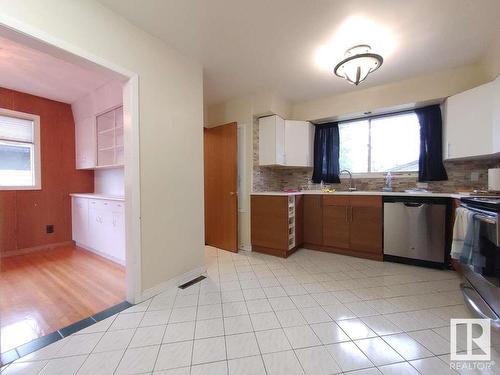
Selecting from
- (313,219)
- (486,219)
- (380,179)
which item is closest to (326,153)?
(380,179)

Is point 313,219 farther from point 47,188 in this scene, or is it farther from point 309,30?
point 47,188

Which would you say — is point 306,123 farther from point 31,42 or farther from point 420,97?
point 31,42

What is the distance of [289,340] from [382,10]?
262 cm

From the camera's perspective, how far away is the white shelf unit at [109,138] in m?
3.15

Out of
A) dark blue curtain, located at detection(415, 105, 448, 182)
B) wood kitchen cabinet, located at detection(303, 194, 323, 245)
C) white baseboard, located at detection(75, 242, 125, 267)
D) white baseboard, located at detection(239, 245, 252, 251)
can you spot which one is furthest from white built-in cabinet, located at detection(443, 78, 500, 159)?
white baseboard, located at detection(75, 242, 125, 267)

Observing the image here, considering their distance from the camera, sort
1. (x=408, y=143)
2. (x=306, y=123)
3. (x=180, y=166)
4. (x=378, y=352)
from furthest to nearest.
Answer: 1. (x=306, y=123)
2. (x=408, y=143)
3. (x=180, y=166)
4. (x=378, y=352)

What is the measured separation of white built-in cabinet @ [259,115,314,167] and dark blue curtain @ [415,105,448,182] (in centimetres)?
155

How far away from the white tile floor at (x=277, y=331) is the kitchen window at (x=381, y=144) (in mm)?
1655

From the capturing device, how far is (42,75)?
2.76 m

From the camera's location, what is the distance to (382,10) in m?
1.74

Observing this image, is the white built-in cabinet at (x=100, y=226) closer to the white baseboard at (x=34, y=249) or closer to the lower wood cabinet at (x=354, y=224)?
the white baseboard at (x=34, y=249)

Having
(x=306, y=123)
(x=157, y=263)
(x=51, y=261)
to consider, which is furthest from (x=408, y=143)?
(x=51, y=261)

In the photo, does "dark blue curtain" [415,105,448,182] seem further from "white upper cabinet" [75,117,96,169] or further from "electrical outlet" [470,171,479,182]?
"white upper cabinet" [75,117,96,169]

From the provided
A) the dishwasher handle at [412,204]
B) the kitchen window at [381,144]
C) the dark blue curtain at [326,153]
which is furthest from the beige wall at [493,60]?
the dark blue curtain at [326,153]
